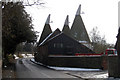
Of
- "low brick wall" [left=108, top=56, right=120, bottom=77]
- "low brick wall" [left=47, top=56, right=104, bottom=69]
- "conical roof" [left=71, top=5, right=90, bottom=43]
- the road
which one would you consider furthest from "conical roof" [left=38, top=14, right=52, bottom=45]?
"low brick wall" [left=108, top=56, right=120, bottom=77]

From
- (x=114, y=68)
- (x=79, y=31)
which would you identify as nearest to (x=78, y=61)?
(x=114, y=68)

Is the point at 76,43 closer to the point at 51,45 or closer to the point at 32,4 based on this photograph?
the point at 51,45

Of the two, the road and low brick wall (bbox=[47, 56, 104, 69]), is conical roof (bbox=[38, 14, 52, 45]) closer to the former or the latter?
low brick wall (bbox=[47, 56, 104, 69])

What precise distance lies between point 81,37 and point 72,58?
25895 millimetres

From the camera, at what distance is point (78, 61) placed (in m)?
30.3

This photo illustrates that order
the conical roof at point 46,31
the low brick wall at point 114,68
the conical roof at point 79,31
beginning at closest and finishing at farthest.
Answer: the low brick wall at point 114,68
the conical roof at point 79,31
the conical roof at point 46,31

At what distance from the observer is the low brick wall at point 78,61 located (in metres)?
27.4

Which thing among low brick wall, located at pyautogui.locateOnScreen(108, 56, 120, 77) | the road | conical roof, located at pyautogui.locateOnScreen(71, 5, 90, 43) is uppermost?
conical roof, located at pyautogui.locateOnScreen(71, 5, 90, 43)

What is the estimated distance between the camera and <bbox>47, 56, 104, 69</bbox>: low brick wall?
2739 centimetres

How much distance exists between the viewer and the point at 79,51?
42.6m

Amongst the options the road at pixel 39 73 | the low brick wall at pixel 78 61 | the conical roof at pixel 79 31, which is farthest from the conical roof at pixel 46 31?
the road at pixel 39 73

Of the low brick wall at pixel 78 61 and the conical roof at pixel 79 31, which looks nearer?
the low brick wall at pixel 78 61

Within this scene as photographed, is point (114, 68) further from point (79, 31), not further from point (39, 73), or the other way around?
point (79, 31)

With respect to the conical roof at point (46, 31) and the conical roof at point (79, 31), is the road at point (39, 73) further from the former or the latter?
the conical roof at point (46, 31)
